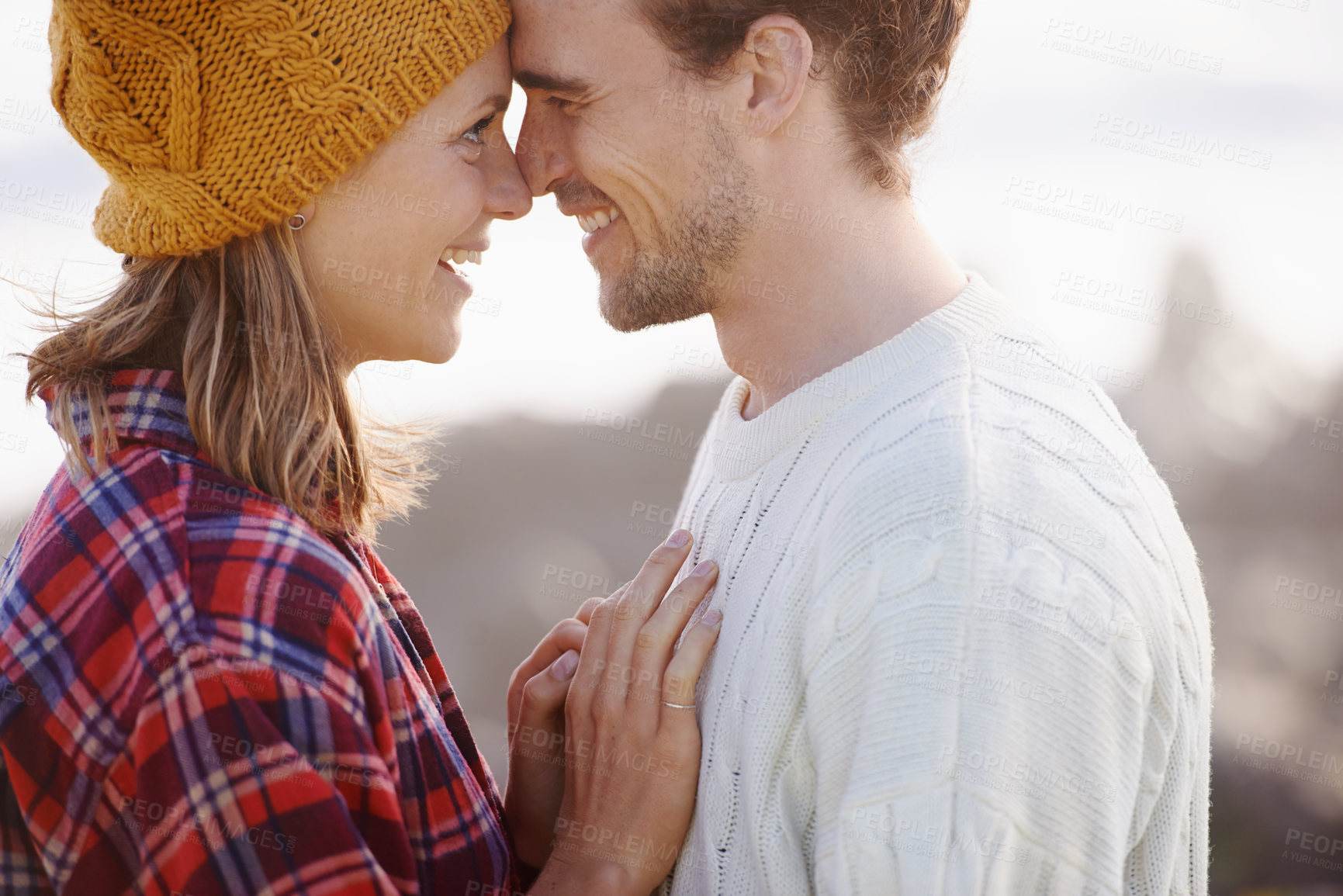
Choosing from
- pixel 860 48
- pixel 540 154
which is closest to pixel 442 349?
pixel 540 154

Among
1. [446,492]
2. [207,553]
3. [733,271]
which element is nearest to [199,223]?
[207,553]

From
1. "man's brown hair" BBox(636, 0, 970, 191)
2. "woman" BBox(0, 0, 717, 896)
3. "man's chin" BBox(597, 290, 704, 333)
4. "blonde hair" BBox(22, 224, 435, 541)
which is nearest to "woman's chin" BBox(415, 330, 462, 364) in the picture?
"woman" BBox(0, 0, 717, 896)

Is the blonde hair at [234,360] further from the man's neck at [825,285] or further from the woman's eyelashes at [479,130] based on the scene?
the man's neck at [825,285]

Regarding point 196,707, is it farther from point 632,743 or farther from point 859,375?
point 859,375

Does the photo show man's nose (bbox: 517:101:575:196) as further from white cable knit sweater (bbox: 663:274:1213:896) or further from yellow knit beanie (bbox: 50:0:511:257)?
white cable knit sweater (bbox: 663:274:1213:896)

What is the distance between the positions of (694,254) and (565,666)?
0.91 metres

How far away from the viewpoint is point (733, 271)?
6.74ft

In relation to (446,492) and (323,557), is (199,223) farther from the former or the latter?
(446,492)

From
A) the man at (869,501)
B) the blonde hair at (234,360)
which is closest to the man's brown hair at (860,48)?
→ the man at (869,501)

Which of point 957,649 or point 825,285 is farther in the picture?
point 825,285

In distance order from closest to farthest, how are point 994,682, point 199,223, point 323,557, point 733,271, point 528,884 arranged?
1. point 994,682
2. point 323,557
3. point 199,223
4. point 528,884
5. point 733,271

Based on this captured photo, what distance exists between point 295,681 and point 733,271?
1189 mm

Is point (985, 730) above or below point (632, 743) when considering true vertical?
above

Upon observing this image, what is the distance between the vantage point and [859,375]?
1754 mm
